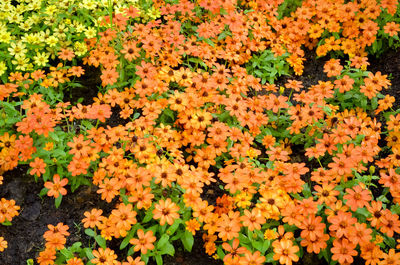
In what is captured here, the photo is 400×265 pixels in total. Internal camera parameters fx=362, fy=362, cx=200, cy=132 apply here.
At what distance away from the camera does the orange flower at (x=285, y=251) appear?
2453 millimetres

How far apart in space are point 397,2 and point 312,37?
105 centimetres

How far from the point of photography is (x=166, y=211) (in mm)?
2617

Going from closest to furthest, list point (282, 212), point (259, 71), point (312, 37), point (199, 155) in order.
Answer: point (282, 212) → point (199, 155) → point (259, 71) → point (312, 37)

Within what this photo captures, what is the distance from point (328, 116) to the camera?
143 inches

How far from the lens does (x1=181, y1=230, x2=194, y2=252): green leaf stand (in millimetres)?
2730

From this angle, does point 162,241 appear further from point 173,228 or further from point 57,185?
point 57,185

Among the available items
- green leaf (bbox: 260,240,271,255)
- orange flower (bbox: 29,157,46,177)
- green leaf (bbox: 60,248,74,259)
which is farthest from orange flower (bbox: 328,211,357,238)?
orange flower (bbox: 29,157,46,177)

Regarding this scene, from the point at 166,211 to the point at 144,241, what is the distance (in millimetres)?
256

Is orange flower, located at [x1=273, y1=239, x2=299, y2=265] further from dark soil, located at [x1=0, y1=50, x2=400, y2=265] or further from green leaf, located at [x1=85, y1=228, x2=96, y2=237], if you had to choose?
green leaf, located at [x1=85, y1=228, x2=96, y2=237]

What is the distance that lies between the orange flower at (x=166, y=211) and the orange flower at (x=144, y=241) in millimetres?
135

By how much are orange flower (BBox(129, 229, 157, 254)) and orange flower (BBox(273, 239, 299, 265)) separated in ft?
2.80

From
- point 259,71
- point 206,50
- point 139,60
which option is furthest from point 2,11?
point 259,71

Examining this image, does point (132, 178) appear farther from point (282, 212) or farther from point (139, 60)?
point (139, 60)

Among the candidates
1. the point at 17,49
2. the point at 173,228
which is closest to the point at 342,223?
the point at 173,228
